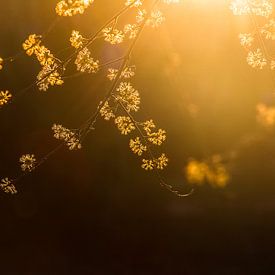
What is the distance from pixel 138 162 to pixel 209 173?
1.97 metres

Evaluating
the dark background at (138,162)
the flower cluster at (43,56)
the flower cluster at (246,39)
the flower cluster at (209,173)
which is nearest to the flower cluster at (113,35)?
the flower cluster at (43,56)

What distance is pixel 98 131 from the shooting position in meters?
13.2

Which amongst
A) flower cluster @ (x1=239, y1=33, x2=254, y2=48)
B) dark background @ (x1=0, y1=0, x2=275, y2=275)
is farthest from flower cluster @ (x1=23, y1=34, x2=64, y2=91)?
dark background @ (x1=0, y1=0, x2=275, y2=275)

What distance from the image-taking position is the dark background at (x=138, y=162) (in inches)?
472

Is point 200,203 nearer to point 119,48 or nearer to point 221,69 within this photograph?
point 221,69

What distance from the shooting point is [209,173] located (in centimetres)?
1359

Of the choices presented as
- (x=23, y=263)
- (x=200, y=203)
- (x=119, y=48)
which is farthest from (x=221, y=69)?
(x=23, y=263)

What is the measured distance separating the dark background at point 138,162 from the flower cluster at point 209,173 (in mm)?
198

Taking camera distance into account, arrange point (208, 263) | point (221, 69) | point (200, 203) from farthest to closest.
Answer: point (221, 69)
point (200, 203)
point (208, 263)

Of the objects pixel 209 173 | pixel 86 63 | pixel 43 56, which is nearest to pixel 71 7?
pixel 43 56

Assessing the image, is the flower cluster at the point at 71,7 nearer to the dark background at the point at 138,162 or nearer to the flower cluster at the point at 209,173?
the dark background at the point at 138,162

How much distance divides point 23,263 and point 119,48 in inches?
237

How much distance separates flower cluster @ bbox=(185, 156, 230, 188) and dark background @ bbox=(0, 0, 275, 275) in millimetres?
198

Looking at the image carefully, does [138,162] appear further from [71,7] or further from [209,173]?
[71,7]
